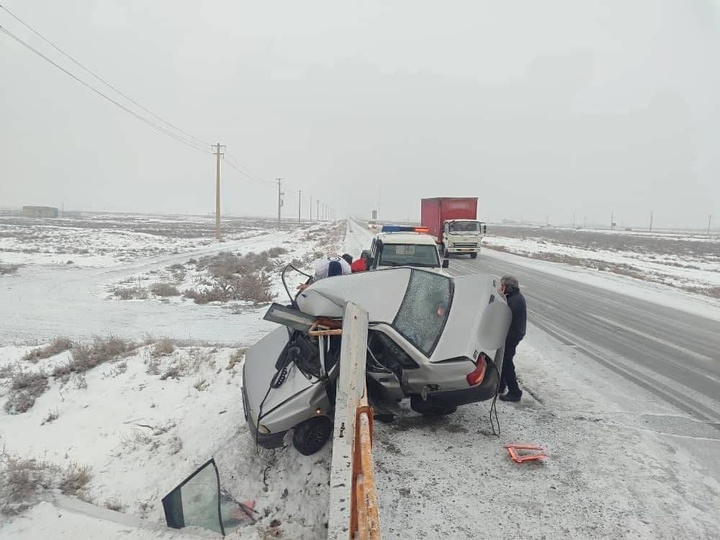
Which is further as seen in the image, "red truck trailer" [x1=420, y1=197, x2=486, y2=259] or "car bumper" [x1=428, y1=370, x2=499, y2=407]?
"red truck trailer" [x1=420, y1=197, x2=486, y2=259]

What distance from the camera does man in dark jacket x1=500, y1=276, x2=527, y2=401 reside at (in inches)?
213

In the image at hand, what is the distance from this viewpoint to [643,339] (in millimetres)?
8859

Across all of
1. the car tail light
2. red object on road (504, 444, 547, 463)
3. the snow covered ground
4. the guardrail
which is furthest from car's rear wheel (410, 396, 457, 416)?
the snow covered ground

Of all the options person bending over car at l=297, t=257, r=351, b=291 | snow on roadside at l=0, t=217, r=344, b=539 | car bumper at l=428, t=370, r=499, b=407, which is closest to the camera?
snow on roadside at l=0, t=217, r=344, b=539

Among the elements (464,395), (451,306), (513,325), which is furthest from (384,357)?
(513,325)

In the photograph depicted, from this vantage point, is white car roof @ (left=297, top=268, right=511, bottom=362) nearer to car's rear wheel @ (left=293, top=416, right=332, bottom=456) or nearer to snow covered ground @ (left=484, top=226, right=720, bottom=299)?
car's rear wheel @ (left=293, top=416, right=332, bottom=456)

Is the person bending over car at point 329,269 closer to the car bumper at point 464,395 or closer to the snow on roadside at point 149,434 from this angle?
the snow on roadside at point 149,434

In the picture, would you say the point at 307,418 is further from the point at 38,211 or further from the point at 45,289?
the point at 38,211

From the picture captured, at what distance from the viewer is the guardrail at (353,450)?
2.54 meters

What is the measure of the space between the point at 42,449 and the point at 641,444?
6.94 meters

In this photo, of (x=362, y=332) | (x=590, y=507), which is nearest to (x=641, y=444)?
(x=590, y=507)

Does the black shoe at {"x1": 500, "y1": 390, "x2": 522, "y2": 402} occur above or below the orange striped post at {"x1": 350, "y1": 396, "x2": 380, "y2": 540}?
below

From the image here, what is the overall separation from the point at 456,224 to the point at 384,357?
70.7ft

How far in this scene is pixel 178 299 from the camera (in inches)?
503
